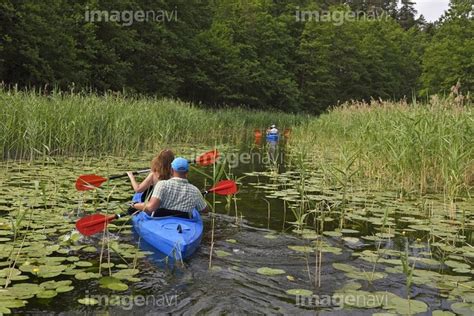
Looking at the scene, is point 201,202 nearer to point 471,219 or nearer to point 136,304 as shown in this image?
point 136,304

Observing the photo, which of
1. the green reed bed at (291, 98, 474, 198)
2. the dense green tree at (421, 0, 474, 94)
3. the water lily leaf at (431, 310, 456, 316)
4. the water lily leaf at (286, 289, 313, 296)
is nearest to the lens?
the water lily leaf at (431, 310, 456, 316)

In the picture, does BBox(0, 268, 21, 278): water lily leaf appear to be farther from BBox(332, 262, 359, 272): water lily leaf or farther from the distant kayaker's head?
BBox(332, 262, 359, 272): water lily leaf

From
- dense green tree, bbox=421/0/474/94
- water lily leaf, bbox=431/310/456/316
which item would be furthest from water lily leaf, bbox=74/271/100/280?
dense green tree, bbox=421/0/474/94

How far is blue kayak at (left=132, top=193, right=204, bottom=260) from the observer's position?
13.6 ft

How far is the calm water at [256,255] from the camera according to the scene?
3.27 metres

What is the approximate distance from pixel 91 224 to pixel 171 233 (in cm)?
75

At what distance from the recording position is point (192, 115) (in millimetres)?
14703

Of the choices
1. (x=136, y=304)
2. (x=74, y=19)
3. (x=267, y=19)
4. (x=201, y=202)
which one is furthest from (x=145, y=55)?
(x=136, y=304)

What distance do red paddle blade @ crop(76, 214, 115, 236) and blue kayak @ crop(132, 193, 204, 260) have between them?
579mm

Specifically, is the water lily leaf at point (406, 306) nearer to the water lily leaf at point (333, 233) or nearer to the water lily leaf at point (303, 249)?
the water lily leaf at point (303, 249)

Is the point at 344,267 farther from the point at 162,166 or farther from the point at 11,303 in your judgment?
the point at 11,303

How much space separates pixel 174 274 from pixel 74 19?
22.4 m

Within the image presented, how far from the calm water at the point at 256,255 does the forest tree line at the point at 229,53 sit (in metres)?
5.07

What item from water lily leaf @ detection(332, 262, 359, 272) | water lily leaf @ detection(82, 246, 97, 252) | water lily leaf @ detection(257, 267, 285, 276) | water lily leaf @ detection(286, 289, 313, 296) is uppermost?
water lily leaf @ detection(82, 246, 97, 252)
